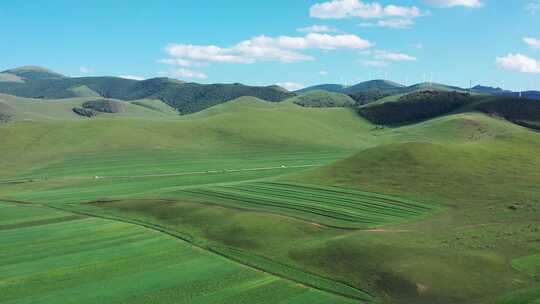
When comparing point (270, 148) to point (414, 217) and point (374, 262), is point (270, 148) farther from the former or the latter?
point (374, 262)

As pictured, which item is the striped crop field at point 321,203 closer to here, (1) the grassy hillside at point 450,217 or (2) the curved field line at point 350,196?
(2) the curved field line at point 350,196

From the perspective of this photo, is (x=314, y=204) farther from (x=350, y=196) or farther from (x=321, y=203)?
(x=350, y=196)

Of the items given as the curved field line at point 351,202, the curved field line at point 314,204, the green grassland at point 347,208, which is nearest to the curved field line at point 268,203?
the green grassland at point 347,208

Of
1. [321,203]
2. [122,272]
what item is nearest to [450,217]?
[321,203]

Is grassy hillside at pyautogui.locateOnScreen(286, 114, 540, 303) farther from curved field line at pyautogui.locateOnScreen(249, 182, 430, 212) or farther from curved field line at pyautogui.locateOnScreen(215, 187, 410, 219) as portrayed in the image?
curved field line at pyautogui.locateOnScreen(215, 187, 410, 219)

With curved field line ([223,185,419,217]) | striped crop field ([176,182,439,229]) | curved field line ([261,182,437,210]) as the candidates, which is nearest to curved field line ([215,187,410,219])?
striped crop field ([176,182,439,229])

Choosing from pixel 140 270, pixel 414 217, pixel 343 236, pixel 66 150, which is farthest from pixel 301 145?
pixel 140 270
